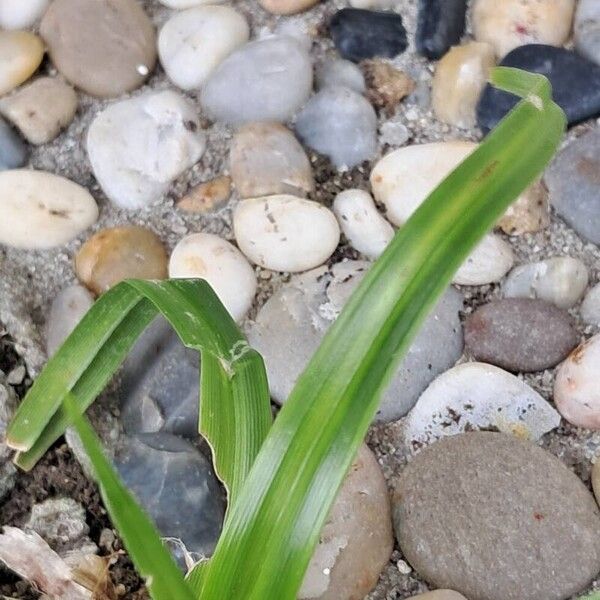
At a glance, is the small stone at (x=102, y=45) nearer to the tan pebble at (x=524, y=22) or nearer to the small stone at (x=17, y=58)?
the small stone at (x=17, y=58)

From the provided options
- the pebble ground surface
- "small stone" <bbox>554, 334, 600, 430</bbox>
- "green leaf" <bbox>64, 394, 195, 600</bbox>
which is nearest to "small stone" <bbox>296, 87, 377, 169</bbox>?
the pebble ground surface

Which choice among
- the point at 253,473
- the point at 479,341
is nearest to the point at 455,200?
the point at 253,473

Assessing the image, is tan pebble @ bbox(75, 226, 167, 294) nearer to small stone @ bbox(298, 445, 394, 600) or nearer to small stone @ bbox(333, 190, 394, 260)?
small stone @ bbox(333, 190, 394, 260)

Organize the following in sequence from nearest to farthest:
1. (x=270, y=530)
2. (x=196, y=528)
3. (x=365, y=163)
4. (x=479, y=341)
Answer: (x=270, y=530)
(x=196, y=528)
(x=479, y=341)
(x=365, y=163)

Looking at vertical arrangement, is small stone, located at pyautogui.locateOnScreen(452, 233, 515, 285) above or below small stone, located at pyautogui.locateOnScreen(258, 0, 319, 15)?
below

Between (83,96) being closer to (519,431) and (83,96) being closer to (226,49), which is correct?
(226,49)

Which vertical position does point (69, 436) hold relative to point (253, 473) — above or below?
below

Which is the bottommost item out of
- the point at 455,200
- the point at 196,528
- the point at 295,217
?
the point at 196,528
